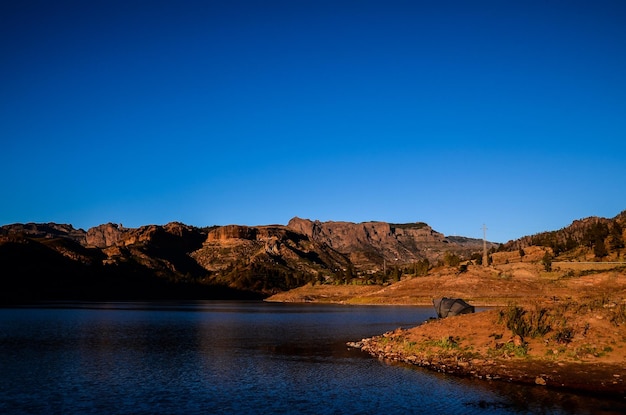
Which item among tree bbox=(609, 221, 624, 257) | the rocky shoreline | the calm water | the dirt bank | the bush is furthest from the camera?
tree bbox=(609, 221, 624, 257)

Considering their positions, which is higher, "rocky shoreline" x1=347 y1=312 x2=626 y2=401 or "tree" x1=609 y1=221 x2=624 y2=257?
"tree" x1=609 y1=221 x2=624 y2=257

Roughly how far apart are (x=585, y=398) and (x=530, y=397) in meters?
2.98

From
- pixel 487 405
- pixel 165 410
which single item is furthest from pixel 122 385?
pixel 487 405

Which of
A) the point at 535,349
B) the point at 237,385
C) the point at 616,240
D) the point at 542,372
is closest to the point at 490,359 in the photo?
the point at 535,349

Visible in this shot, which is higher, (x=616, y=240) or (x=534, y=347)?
(x=616, y=240)

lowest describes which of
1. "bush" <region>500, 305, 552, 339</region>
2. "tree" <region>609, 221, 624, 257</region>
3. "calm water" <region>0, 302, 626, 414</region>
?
"calm water" <region>0, 302, 626, 414</region>

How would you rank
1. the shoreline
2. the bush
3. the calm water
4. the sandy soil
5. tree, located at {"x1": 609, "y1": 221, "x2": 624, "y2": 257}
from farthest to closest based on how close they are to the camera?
tree, located at {"x1": 609, "y1": 221, "x2": 624, "y2": 257}, the bush, the sandy soil, the shoreline, the calm water

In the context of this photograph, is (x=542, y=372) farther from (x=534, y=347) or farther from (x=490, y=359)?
(x=534, y=347)

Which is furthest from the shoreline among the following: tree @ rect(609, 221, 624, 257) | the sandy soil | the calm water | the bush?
tree @ rect(609, 221, 624, 257)

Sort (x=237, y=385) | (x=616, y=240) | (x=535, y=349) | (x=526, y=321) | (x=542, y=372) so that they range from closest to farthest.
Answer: (x=237, y=385) < (x=542, y=372) < (x=535, y=349) < (x=526, y=321) < (x=616, y=240)

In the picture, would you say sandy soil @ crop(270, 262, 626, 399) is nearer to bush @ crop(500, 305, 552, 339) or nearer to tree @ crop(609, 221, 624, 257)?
bush @ crop(500, 305, 552, 339)

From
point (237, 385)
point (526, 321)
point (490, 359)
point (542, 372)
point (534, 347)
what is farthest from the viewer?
point (526, 321)

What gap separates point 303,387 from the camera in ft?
112

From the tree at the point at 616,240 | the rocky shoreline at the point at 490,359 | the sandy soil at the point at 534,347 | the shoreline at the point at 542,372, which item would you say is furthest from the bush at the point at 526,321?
the tree at the point at 616,240
